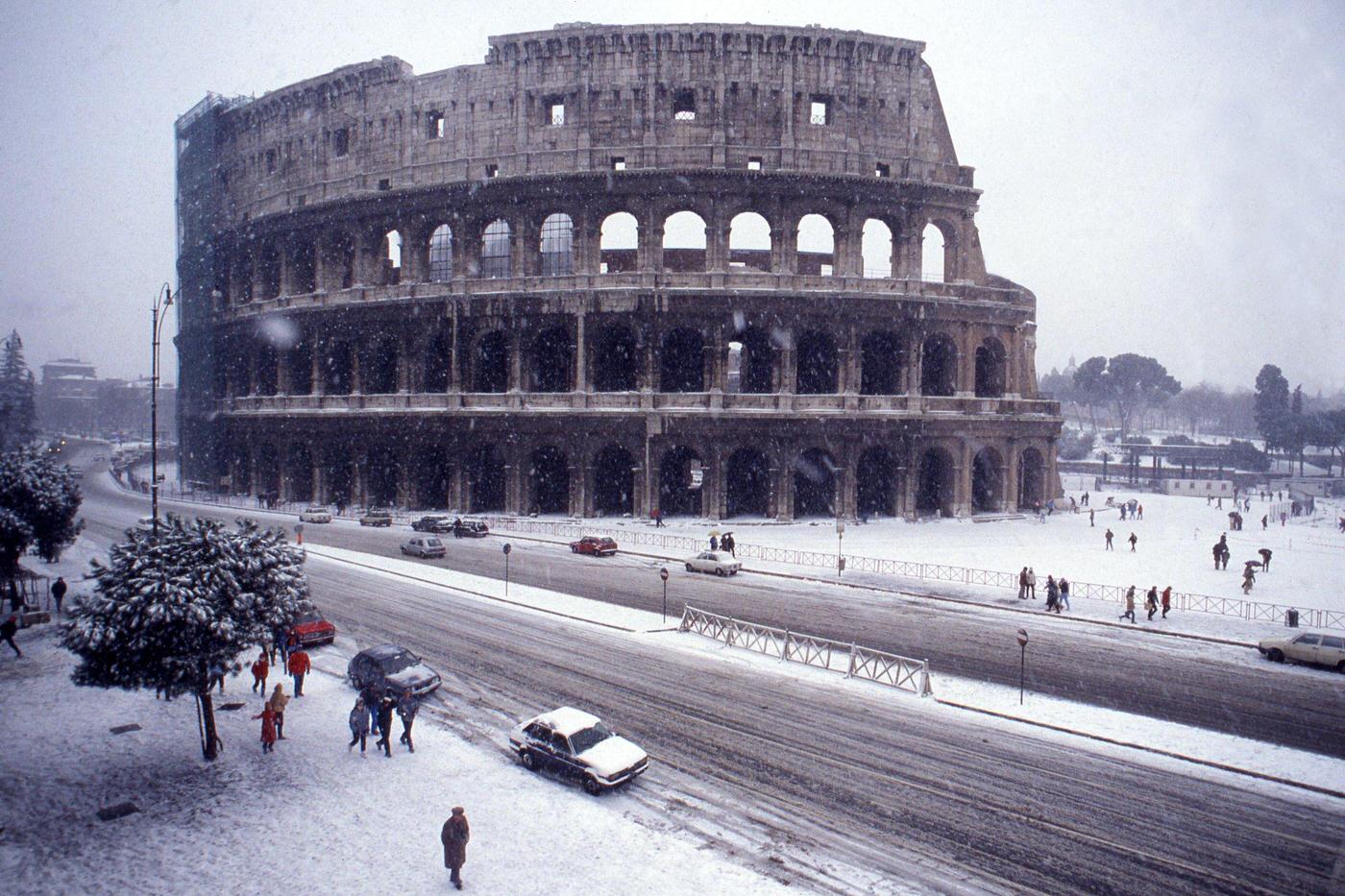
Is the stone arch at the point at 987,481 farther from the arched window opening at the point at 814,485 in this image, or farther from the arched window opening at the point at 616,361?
the arched window opening at the point at 616,361

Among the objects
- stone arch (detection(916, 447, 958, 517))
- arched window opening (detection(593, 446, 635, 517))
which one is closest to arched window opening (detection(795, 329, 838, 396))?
stone arch (detection(916, 447, 958, 517))

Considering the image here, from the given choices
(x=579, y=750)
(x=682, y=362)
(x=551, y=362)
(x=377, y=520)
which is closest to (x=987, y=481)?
(x=682, y=362)

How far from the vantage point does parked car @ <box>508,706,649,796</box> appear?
12758 mm

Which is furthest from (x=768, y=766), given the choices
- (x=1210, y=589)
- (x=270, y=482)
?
(x=270, y=482)

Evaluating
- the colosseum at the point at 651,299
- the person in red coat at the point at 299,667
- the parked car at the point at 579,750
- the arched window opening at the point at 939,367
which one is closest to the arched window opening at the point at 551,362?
the colosseum at the point at 651,299

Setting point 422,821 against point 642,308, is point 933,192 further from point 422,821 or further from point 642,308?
point 422,821

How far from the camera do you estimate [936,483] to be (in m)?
46.3

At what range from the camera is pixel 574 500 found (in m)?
42.9

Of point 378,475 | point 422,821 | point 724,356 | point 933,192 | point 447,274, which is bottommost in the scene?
point 422,821

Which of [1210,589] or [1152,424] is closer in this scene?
[1210,589]

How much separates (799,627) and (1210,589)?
15756mm

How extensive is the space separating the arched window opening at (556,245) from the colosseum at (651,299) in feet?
0.60

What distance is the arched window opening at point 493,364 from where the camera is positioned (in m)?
46.5

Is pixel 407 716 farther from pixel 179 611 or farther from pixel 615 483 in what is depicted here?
pixel 615 483
